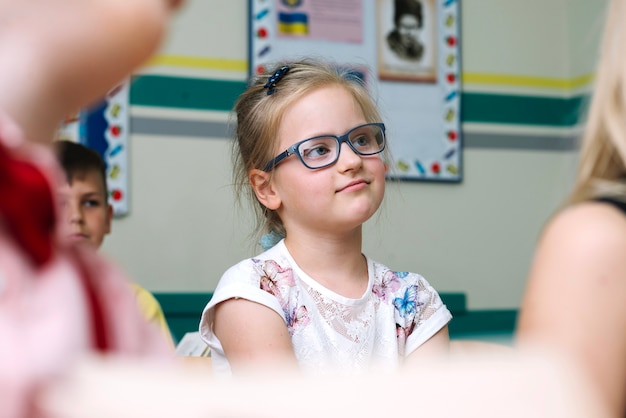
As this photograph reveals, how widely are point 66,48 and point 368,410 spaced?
0.68 feet

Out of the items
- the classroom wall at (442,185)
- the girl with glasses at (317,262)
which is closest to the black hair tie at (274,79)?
the girl with glasses at (317,262)

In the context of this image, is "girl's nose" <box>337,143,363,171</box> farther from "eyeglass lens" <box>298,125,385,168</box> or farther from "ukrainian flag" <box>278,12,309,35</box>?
"ukrainian flag" <box>278,12,309,35</box>

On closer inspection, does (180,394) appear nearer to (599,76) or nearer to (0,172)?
(0,172)

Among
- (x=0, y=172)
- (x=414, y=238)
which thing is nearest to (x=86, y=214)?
(x=414, y=238)

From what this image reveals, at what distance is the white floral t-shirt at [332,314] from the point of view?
155 cm

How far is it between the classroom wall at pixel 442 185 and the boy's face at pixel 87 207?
54 cm

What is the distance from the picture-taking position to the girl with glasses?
1550mm

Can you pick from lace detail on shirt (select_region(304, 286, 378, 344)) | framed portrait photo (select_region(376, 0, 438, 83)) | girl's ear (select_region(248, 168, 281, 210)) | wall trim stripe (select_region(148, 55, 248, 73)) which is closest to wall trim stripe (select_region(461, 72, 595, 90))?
framed portrait photo (select_region(376, 0, 438, 83))

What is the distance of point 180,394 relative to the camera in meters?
0.26

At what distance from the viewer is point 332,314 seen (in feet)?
5.24

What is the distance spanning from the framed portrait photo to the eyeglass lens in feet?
5.46

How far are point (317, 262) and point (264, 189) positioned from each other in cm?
24

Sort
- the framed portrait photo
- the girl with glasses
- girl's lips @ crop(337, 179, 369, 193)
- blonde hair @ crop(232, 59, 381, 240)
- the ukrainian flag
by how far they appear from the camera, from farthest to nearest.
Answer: the framed portrait photo < the ukrainian flag < blonde hair @ crop(232, 59, 381, 240) < girl's lips @ crop(337, 179, 369, 193) < the girl with glasses

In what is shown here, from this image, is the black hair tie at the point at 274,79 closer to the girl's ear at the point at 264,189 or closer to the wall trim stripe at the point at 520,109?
the girl's ear at the point at 264,189
